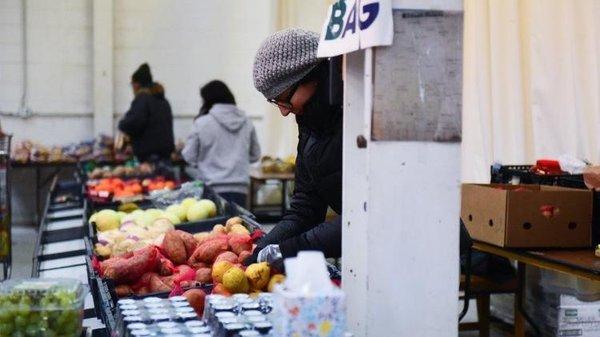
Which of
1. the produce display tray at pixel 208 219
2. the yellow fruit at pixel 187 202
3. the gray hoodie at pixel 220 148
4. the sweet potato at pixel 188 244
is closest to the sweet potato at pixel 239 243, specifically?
the sweet potato at pixel 188 244

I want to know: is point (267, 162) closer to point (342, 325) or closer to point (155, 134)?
point (155, 134)

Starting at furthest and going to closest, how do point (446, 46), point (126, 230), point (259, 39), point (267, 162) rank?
point (259, 39)
point (267, 162)
point (126, 230)
point (446, 46)

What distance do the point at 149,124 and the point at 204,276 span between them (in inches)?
219

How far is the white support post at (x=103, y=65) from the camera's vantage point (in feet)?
33.1

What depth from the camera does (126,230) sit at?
4.04m

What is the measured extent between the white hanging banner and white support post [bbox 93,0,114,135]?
8.18 m

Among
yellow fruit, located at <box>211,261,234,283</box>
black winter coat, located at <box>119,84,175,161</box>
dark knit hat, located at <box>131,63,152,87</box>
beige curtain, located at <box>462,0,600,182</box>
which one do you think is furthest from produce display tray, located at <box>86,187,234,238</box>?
dark knit hat, located at <box>131,63,152,87</box>

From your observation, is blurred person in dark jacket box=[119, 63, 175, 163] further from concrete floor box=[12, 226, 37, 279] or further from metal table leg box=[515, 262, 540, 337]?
metal table leg box=[515, 262, 540, 337]

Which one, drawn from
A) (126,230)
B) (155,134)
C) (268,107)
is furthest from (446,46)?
(268,107)

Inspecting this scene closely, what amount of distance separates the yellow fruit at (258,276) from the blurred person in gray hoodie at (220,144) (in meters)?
3.96

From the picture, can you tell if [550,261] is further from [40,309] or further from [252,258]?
[40,309]

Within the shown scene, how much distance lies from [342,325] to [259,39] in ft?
30.8

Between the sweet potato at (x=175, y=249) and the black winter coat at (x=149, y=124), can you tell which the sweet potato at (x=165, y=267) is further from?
the black winter coat at (x=149, y=124)

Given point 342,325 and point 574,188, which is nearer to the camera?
point 342,325
